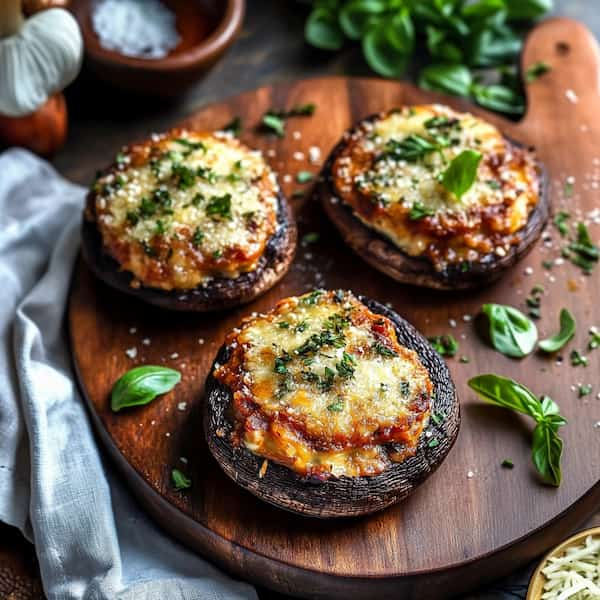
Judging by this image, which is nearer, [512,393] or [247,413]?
[247,413]

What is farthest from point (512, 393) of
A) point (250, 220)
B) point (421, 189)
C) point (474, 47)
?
point (474, 47)

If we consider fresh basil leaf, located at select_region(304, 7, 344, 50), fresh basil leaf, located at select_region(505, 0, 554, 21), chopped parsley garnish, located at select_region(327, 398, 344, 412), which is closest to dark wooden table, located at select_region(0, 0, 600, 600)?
fresh basil leaf, located at select_region(304, 7, 344, 50)

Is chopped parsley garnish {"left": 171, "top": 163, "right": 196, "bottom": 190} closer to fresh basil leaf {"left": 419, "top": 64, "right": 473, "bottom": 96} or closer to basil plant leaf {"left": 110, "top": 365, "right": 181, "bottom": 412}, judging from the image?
basil plant leaf {"left": 110, "top": 365, "right": 181, "bottom": 412}

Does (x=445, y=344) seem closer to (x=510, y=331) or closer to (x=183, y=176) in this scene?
(x=510, y=331)

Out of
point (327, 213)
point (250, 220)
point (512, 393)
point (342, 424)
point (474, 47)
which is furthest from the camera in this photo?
point (474, 47)

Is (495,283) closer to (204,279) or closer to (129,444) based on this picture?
(204,279)

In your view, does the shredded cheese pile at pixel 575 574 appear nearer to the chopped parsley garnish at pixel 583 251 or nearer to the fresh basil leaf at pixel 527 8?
the chopped parsley garnish at pixel 583 251

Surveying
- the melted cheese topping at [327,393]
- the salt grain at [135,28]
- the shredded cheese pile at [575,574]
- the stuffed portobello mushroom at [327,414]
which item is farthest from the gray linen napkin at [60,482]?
the salt grain at [135,28]

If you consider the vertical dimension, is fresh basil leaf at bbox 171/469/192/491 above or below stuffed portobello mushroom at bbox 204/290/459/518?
below
